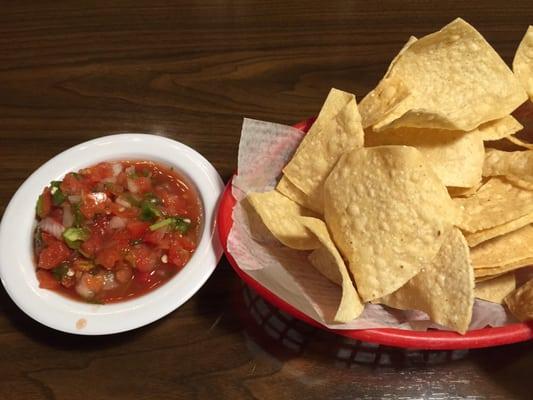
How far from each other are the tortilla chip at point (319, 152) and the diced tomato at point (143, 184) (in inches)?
13.5

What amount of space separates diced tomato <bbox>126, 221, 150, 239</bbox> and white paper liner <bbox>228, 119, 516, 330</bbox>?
0.21 metres

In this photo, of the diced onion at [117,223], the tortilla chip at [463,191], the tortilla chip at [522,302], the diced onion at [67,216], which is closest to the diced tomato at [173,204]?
the diced onion at [117,223]

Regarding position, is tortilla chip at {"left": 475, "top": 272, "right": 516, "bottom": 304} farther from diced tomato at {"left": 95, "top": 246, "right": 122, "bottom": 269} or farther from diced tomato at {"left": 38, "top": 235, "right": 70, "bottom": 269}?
diced tomato at {"left": 38, "top": 235, "right": 70, "bottom": 269}

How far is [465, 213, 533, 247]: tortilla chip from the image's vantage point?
1.11 m

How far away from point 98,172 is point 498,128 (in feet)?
3.04

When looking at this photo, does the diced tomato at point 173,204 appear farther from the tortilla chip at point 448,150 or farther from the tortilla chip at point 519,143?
the tortilla chip at point 519,143

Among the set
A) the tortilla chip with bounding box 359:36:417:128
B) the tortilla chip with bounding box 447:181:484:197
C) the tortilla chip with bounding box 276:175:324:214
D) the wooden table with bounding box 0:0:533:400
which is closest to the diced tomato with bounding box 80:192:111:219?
the wooden table with bounding box 0:0:533:400

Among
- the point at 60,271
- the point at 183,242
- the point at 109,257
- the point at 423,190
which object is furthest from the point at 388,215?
the point at 60,271

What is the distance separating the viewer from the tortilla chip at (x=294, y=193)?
126 cm

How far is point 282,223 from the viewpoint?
3.90ft

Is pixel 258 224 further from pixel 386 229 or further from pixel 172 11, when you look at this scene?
pixel 172 11

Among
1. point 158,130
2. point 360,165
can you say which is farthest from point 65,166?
point 360,165

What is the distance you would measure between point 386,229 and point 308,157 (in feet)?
0.82

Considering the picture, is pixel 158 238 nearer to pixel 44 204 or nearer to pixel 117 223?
pixel 117 223
